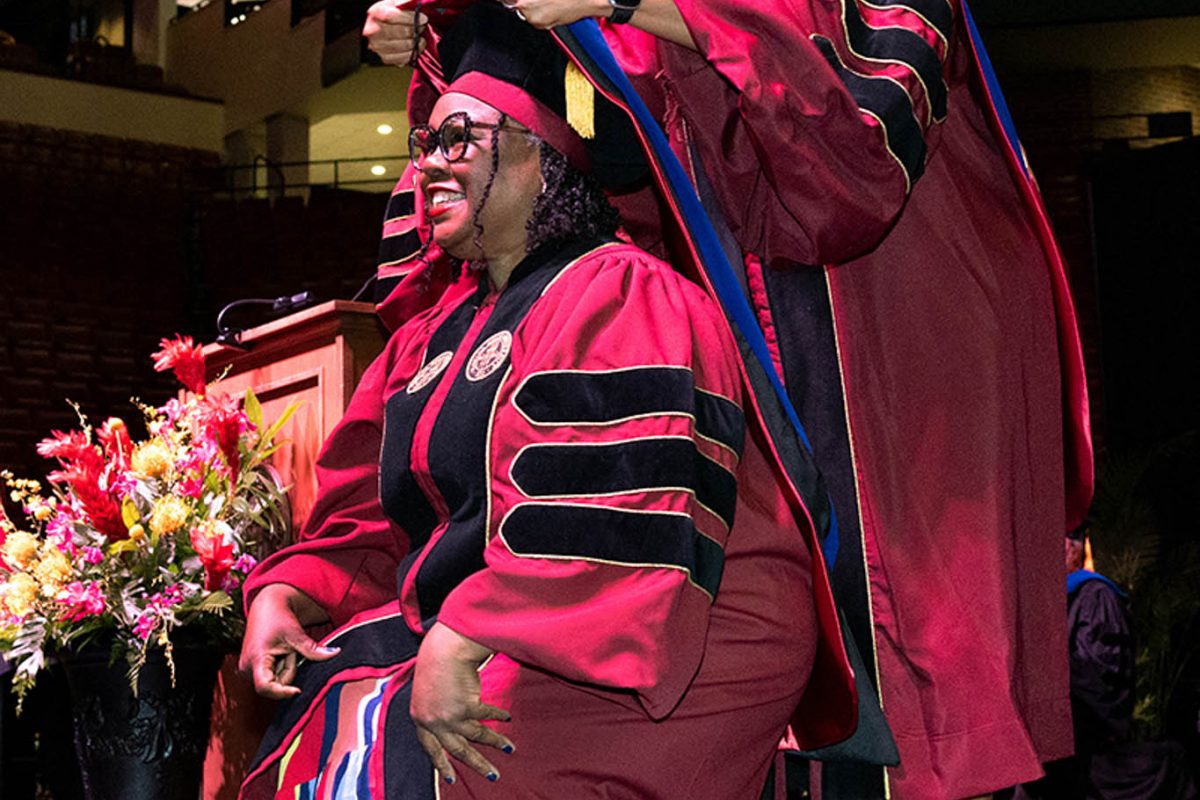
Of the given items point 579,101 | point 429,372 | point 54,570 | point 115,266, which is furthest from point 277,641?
point 115,266

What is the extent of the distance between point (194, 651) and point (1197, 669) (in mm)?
6937

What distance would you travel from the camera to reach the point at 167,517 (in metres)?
2.57

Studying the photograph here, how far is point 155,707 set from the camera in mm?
2615

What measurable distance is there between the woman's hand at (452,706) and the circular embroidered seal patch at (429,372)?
42cm

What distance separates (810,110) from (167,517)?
131cm

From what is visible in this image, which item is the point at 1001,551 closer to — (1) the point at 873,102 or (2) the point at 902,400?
(2) the point at 902,400

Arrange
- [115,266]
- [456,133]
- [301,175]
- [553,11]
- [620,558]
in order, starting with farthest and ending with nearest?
[301,175]
[115,266]
[456,133]
[553,11]
[620,558]

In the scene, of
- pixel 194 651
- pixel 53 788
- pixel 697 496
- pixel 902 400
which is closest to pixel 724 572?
pixel 697 496

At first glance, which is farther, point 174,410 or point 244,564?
point 174,410

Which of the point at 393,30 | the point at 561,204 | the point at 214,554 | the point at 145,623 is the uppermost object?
the point at 393,30

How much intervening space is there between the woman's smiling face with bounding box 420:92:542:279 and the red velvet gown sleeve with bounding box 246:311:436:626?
0.21 metres

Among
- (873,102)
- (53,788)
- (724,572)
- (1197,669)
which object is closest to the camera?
(724,572)

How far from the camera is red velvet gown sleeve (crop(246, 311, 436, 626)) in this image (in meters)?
1.98

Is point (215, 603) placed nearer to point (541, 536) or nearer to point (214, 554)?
point (214, 554)
